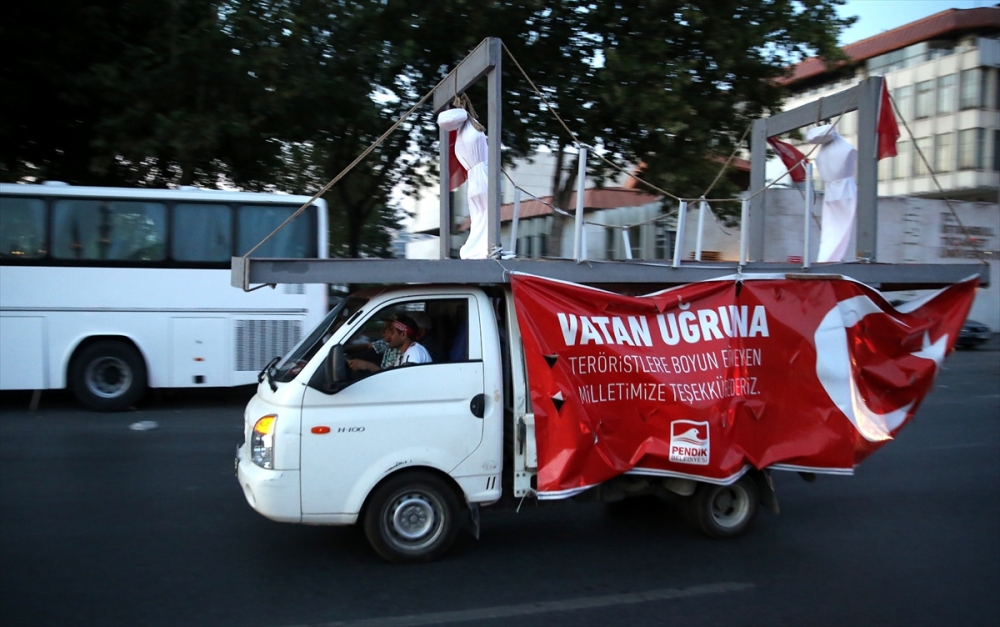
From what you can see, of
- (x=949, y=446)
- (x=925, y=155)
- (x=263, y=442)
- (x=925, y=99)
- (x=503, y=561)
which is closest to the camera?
(x=263, y=442)

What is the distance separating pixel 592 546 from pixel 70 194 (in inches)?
352

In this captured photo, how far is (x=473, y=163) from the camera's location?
21.6 feet

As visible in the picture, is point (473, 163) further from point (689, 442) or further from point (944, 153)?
point (944, 153)

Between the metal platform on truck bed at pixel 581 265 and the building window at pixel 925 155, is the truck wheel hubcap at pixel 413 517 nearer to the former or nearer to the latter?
the metal platform on truck bed at pixel 581 265

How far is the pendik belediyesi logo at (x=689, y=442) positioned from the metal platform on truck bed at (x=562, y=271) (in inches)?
38.8

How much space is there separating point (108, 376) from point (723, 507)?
28.4 feet

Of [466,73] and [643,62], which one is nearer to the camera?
[466,73]

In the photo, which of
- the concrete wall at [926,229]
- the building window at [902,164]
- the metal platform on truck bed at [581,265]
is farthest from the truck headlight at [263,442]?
the building window at [902,164]

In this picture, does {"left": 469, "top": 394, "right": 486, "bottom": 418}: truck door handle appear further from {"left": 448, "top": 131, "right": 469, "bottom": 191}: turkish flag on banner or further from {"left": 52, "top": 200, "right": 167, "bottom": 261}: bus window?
{"left": 52, "top": 200, "right": 167, "bottom": 261}: bus window

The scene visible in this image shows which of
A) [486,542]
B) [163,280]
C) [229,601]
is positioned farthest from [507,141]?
[229,601]

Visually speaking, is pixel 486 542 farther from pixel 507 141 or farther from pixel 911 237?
pixel 911 237

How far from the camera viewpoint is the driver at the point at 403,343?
532cm

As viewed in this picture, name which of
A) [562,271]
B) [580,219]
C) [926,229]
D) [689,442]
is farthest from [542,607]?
[926,229]

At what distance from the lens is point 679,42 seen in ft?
51.0
